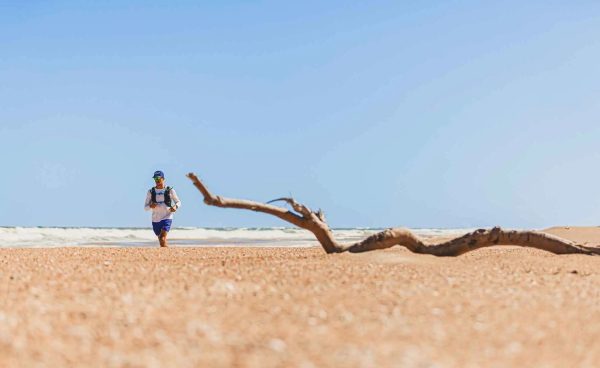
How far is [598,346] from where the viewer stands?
4.22 m

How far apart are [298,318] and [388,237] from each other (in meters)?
5.99

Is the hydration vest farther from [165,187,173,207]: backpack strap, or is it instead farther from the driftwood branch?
the driftwood branch

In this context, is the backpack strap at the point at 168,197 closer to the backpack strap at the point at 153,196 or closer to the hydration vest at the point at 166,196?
the hydration vest at the point at 166,196

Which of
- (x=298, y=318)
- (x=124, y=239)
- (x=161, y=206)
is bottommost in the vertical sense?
(x=298, y=318)

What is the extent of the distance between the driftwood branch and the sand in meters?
2.45

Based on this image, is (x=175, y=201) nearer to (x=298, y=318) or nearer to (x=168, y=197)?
(x=168, y=197)

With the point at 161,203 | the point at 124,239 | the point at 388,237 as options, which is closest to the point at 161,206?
the point at 161,203

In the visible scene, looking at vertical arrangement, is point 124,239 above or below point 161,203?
below

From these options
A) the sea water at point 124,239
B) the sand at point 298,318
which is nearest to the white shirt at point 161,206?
the sea water at point 124,239

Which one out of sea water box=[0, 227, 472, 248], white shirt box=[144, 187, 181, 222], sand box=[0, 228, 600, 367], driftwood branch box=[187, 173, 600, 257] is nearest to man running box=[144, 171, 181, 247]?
white shirt box=[144, 187, 181, 222]

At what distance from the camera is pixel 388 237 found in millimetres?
10555

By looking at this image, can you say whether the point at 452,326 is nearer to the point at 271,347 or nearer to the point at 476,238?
the point at 271,347

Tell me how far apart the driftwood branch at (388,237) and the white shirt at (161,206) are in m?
6.98

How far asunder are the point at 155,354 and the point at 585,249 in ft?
31.8
